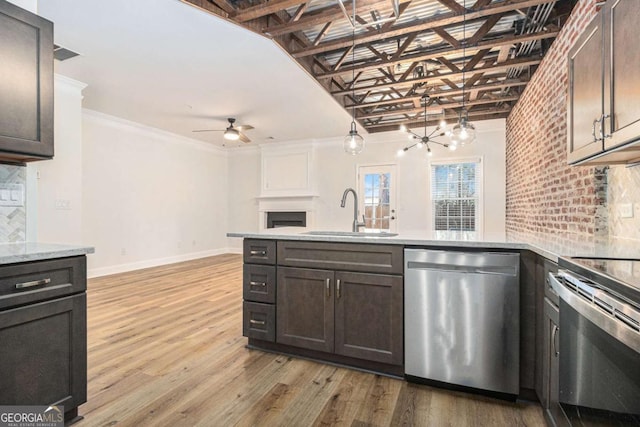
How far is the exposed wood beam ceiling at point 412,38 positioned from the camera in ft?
9.17

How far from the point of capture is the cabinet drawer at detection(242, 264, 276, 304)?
2.50m

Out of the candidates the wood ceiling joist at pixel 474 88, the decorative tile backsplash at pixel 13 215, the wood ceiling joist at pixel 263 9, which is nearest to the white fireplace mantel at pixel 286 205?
the wood ceiling joist at pixel 474 88

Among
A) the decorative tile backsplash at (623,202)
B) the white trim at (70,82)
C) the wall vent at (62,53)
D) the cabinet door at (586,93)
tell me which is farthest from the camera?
the white trim at (70,82)

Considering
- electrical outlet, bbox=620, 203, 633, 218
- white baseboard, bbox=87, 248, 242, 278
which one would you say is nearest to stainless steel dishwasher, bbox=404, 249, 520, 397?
electrical outlet, bbox=620, 203, 633, 218

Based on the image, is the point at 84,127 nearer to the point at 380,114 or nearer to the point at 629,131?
the point at 380,114

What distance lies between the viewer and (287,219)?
7.76m

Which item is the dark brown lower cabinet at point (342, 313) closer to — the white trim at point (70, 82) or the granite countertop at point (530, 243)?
the granite countertop at point (530, 243)

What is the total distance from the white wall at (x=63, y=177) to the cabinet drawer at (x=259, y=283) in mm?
3096

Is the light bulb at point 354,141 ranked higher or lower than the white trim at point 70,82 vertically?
lower

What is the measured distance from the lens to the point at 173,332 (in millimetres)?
2980

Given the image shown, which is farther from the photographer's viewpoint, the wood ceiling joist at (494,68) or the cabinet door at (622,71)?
the wood ceiling joist at (494,68)

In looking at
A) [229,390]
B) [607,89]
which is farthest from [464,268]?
[229,390]

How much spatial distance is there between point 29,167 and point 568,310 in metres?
3.02

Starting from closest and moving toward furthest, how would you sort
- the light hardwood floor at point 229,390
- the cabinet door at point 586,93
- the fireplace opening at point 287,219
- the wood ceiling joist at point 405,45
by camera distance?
1. the cabinet door at point 586,93
2. the light hardwood floor at point 229,390
3. the wood ceiling joist at point 405,45
4. the fireplace opening at point 287,219
